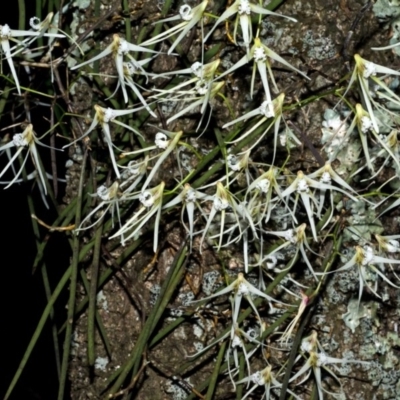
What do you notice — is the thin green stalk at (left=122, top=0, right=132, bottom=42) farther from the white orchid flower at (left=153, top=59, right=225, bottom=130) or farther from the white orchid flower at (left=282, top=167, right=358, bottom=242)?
the white orchid flower at (left=282, top=167, right=358, bottom=242)

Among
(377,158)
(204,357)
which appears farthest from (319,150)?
(204,357)

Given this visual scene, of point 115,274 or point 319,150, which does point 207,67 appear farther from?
point 115,274

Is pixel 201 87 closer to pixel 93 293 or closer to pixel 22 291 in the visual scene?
pixel 93 293

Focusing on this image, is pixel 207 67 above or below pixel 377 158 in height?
above

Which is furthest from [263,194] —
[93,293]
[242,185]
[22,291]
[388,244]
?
[22,291]

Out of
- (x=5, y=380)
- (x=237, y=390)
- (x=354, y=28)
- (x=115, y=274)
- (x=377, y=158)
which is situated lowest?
(x=5, y=380)
